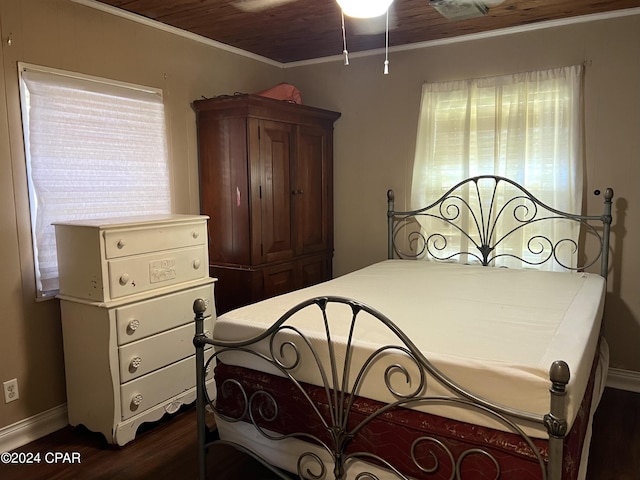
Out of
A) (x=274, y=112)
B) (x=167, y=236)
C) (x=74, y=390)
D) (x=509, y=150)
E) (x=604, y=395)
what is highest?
(x=274, y=112)

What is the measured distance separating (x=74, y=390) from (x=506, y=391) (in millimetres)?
2263

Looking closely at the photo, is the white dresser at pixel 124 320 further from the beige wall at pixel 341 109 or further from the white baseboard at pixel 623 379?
the white baseboard at pixel 623 379

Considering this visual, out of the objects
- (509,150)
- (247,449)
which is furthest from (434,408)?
(509,150)

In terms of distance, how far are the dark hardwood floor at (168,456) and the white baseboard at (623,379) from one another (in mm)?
380

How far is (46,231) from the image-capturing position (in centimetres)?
264

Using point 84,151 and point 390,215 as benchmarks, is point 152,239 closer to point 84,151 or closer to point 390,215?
point 84,151

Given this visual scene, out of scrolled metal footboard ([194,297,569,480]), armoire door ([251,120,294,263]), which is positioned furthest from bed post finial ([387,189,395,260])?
scrolled metal footboard ([194,297,569,480])

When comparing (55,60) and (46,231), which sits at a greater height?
(55,60)

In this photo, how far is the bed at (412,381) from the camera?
1.42 m

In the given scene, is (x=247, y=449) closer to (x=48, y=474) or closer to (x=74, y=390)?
(x=48, y=474)

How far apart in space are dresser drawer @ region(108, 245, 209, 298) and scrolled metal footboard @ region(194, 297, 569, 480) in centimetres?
81

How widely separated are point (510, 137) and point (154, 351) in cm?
265

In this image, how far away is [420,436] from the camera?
1542mm

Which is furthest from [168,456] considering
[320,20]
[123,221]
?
[320,20]
